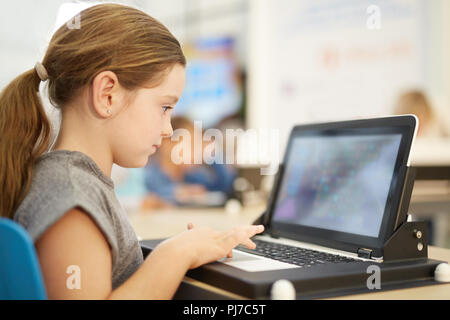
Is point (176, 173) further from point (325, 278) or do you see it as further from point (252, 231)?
point (325, 278)

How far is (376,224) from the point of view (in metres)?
0.91

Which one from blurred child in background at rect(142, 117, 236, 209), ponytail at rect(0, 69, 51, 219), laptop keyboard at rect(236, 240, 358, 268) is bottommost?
blurred child in background at rect(142, 117, 236, 209)

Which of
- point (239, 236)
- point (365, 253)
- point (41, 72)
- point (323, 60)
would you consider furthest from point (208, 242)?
point (323, 60)

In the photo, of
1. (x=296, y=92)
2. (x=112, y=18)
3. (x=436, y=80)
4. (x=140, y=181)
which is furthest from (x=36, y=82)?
(x=436, y=80)

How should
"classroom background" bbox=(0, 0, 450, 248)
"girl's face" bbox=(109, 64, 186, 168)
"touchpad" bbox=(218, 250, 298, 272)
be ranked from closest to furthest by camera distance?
"touchpad" bbox=(218, 250, 298, 272) < "girl's face" bbox=(109, 64, 186, 168) < "classroom background" bbox=(0, 0, 450, 248)

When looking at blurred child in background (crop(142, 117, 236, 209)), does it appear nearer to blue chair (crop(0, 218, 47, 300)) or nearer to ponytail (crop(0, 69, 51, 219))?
ponytail (crop(0, 69, 51, 219))

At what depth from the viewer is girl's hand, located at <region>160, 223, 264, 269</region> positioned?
80 cm

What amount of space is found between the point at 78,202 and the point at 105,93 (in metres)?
0.23

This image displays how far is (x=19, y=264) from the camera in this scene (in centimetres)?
60

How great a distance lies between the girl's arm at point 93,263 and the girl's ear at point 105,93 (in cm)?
21
